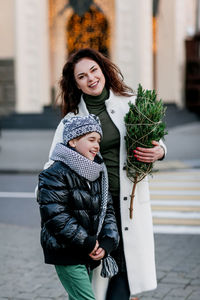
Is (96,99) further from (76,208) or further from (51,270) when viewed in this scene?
(51,270)

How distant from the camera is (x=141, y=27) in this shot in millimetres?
23453

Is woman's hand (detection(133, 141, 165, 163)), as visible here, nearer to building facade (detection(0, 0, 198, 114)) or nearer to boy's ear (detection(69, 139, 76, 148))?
boy's ear (detection(69, 139, 76, 148))

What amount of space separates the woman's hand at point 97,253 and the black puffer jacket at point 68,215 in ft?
0.09

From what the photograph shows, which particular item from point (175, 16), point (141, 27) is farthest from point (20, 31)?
point (175, 16)

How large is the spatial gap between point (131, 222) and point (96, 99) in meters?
0.79

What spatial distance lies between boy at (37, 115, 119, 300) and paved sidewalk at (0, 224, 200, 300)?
1725mm

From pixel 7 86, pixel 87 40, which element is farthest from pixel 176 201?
pixel 7 86

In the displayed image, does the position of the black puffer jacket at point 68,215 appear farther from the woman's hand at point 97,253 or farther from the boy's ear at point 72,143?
the boy's ear at point 72,143

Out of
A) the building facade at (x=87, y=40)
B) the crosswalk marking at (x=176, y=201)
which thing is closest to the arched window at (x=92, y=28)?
the building facade at (x=87, y=40)

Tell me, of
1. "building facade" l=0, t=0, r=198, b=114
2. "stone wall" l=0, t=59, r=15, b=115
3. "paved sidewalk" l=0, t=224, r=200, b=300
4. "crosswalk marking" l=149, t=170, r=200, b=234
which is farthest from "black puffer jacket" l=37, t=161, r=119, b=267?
"stone wall" l=0, t=59, r=15, b=115

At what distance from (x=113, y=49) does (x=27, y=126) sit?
16.9 ft

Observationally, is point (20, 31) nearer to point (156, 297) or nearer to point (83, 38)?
point (83, 38)

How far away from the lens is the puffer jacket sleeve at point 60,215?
10.5ft

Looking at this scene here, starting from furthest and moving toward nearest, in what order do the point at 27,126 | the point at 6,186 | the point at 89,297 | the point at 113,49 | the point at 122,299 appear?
1. the point at 113,49
2. the point at 27,126
3. the point at 6,186
4. the point at 122,299
5. the point at 89,297
